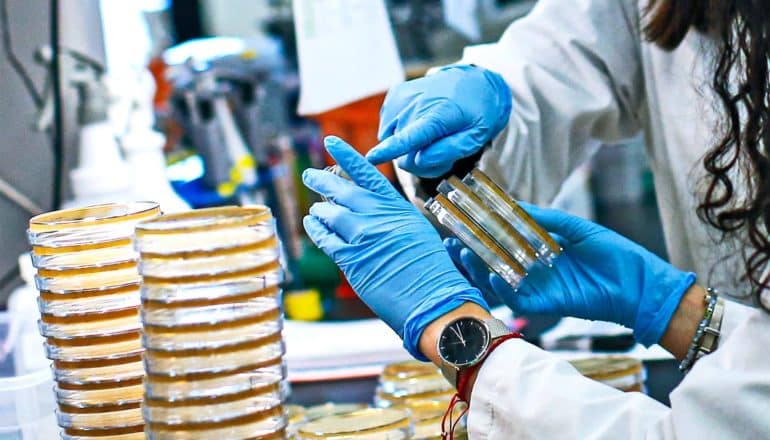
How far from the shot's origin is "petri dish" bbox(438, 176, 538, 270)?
4.42 ft

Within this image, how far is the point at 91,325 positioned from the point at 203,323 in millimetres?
172

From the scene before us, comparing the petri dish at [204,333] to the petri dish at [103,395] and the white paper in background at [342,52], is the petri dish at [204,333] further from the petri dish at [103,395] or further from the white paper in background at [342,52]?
the white paper in background at [342,52]

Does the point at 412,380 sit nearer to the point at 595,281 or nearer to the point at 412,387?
the point at 412,387

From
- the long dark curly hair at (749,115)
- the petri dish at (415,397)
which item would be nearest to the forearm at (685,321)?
the long dark curly hair at (749,115)

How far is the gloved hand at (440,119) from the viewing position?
4.88 feet

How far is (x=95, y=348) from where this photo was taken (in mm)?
1129

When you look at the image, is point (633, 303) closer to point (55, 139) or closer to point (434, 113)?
point (434, 113)

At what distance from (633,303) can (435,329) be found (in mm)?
439

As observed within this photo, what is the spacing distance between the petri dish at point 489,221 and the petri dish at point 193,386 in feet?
1.41

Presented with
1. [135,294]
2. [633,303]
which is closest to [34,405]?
[135,294]

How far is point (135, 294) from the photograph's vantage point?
1.15m

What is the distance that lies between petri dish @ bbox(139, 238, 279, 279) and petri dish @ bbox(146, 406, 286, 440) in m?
0.16

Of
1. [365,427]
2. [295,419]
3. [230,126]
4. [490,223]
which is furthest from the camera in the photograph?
[230,126]

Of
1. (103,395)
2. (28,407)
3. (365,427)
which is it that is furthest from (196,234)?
(28,407)
